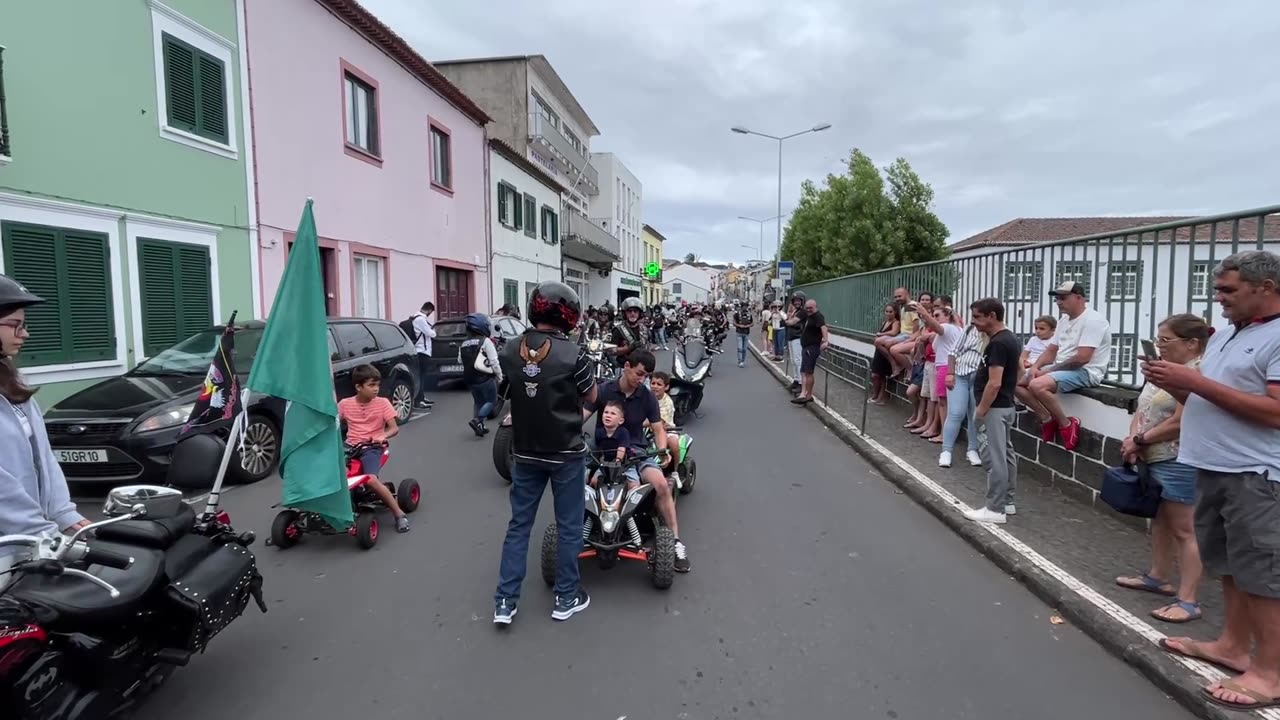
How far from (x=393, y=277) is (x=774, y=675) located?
15180 mm

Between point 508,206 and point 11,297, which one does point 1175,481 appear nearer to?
point 11,297

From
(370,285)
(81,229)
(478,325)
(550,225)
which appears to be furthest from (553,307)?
(550,225)

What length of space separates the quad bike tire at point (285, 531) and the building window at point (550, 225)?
24.3 m

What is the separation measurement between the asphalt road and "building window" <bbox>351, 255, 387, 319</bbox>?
34.5ft

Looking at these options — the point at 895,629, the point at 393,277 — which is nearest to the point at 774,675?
the point at 895,629

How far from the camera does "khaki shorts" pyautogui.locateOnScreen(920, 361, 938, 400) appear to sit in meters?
8.54

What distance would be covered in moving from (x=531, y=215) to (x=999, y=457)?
2338 cm

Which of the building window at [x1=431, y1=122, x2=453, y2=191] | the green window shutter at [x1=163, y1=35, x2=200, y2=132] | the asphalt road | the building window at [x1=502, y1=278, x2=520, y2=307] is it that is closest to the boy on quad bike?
the asphalt road

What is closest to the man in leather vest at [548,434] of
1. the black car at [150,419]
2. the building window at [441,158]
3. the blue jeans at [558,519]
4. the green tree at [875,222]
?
the blue jeans at [558,519]

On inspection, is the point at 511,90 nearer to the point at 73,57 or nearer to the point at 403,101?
the point at 403,101

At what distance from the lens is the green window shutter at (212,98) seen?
10.6 meters

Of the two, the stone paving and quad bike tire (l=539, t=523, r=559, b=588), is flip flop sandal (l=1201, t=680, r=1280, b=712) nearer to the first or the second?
the stone paving

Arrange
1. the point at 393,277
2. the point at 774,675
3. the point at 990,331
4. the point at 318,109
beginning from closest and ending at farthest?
1. the point at 774,675
2. the point at 990,331
3. the point at 318,109
4. the point at 393,277

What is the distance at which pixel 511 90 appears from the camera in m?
29.6
